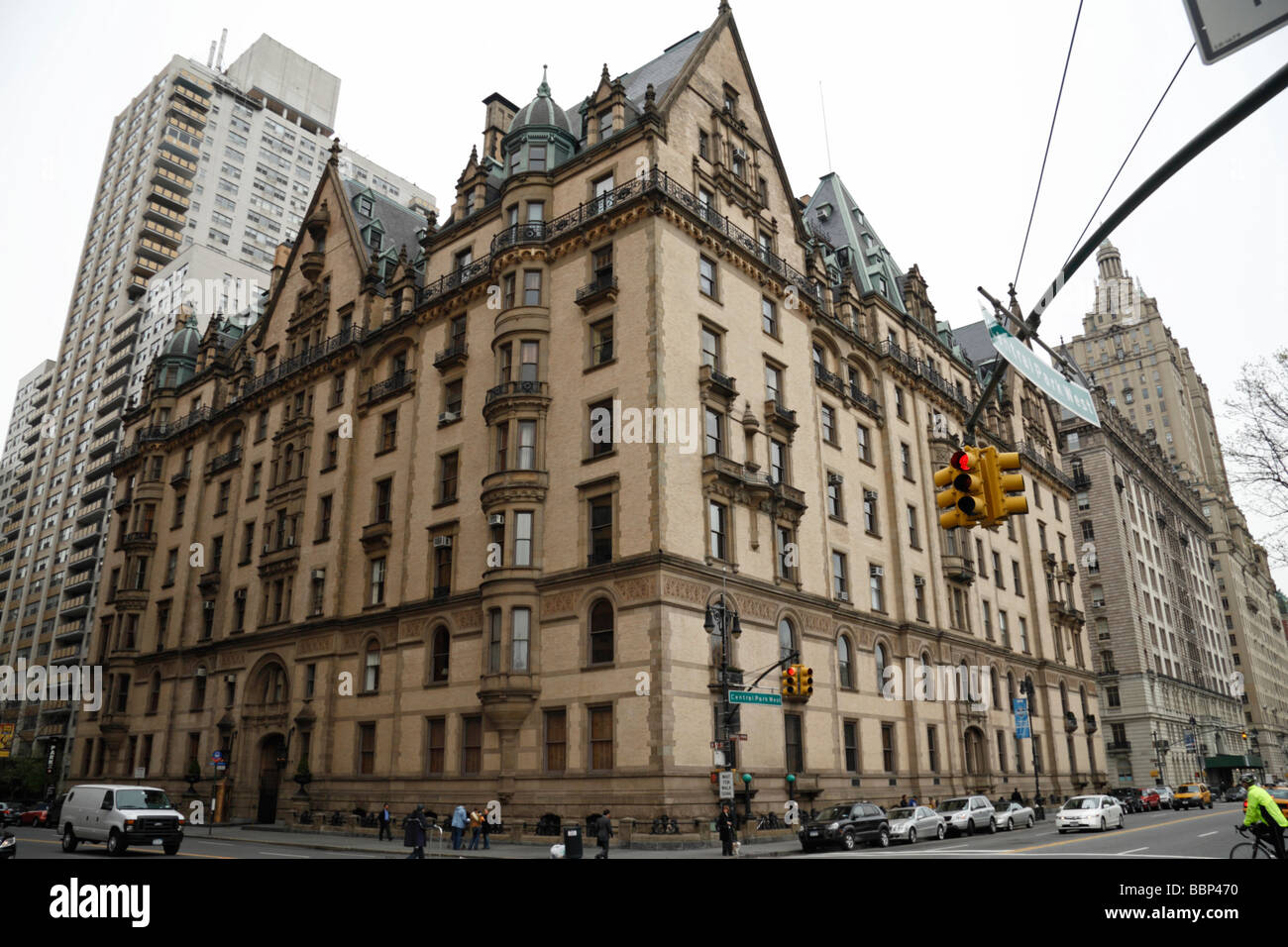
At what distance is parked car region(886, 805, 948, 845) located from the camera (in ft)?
109


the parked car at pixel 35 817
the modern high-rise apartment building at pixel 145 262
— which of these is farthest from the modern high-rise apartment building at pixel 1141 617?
the parked car at pixel 35 817

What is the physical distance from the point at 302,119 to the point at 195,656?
103922 millimetres

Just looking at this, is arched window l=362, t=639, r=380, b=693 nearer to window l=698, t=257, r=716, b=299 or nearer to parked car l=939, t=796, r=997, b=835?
window l=698, t=257, r=716, b=299

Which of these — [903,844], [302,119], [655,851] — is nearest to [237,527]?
[655,851]

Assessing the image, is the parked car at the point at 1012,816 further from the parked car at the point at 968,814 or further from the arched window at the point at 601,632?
the arched window at the point at 601,632

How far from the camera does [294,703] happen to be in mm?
45188

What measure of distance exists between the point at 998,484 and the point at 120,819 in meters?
24.5

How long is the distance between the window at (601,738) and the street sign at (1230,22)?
1133 inches

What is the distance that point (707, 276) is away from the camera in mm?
40188

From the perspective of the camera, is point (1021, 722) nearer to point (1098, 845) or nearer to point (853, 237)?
point (1098, 845)

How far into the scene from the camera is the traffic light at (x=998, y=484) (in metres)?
14.6

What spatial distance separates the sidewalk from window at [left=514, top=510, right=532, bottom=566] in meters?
10.6
